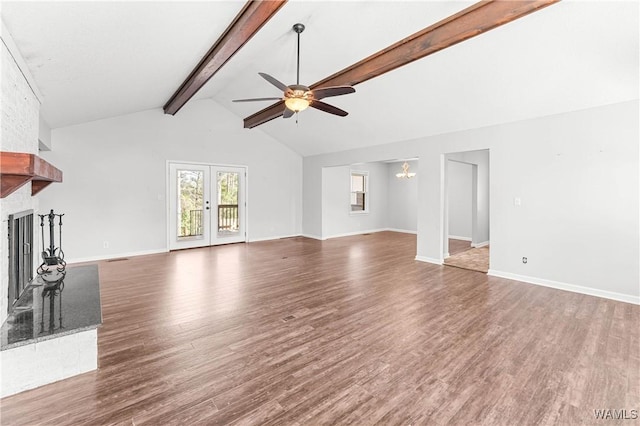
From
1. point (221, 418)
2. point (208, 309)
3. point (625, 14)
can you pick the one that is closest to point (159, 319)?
point (208, 309)

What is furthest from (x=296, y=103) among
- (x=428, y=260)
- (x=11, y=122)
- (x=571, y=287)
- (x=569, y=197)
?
(x=571, y=287)

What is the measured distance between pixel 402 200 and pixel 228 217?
6.12m

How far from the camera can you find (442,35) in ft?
10.6

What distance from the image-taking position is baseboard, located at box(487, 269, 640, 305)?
12.8 ft

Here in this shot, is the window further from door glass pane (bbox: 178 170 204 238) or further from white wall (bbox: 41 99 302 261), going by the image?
door glass pane (bbox: 178 170 204 238)

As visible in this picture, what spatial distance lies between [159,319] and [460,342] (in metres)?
3.06

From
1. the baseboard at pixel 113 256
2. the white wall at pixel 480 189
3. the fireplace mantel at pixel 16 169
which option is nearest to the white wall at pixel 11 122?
the fireplace mantel at pixel 16 169

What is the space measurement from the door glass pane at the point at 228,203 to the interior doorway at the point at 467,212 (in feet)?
17.4

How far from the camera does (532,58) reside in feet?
11.9

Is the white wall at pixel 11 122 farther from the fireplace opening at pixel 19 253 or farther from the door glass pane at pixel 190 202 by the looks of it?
the door glass pane at pixel 190 202

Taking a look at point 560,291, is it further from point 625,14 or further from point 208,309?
point 208,309

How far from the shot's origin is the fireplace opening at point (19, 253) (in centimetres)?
263

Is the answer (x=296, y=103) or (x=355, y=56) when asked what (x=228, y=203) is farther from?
(x=355, y=56)

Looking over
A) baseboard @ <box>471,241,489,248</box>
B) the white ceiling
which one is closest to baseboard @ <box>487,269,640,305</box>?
the white ceiling
